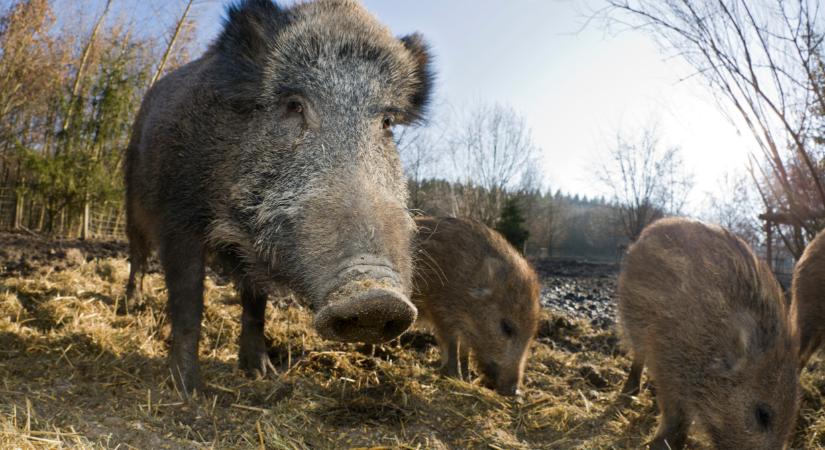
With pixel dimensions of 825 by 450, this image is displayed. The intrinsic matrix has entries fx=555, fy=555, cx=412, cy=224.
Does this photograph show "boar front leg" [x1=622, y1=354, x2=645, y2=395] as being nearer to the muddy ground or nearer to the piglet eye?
the muddy ground

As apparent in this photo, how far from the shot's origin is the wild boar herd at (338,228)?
242 cm

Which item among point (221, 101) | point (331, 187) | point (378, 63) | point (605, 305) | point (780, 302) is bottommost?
point (605, 305)


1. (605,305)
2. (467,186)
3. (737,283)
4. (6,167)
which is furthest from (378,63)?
(467,186)

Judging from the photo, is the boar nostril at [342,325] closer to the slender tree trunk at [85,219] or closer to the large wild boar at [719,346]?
the large wild boar at [719,346]

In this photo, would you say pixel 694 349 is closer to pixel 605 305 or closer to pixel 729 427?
pixel 729 427

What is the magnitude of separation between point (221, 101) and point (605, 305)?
9.82 meters

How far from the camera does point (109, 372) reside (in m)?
3.51

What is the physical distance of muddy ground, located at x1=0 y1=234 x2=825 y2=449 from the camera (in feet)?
9.17

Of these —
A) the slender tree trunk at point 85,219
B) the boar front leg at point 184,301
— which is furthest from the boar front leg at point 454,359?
the slender tree trunk at point 85,219

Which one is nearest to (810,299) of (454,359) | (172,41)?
(454,359)

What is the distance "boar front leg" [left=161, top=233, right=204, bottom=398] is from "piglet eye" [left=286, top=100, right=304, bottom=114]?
1.03m

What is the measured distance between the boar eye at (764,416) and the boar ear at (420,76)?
2.76 m

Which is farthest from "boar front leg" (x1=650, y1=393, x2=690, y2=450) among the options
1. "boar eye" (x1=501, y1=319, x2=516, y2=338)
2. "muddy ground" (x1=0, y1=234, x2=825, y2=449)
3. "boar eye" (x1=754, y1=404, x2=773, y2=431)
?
"boar eye" (x1=501, y1=319, x2=516, y2=338)

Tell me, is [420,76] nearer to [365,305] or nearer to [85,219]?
[365,305]
